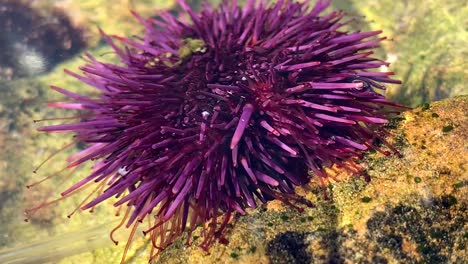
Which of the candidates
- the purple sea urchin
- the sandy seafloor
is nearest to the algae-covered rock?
the sandy seafloor

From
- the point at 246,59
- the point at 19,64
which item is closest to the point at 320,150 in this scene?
the point at 246,59

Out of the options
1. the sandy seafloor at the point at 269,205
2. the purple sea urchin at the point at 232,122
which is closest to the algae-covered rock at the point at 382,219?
the sandy seafloor at the point at 269,205

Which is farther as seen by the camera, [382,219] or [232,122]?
[232,122]

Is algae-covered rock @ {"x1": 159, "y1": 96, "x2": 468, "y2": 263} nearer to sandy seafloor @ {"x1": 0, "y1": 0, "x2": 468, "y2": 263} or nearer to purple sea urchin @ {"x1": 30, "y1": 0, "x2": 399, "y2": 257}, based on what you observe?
sandy seafloor @ {"x1": 0, "y1": 0, "x2": 468, "y2": 263}

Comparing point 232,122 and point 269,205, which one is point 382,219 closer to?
point 269,205

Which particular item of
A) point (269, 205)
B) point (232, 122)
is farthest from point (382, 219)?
point (232, 122)

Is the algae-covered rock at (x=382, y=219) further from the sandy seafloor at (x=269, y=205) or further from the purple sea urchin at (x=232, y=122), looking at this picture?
the purple sea urchin at (x=232, y=122)

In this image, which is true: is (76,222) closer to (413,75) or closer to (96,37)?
(96,37)
